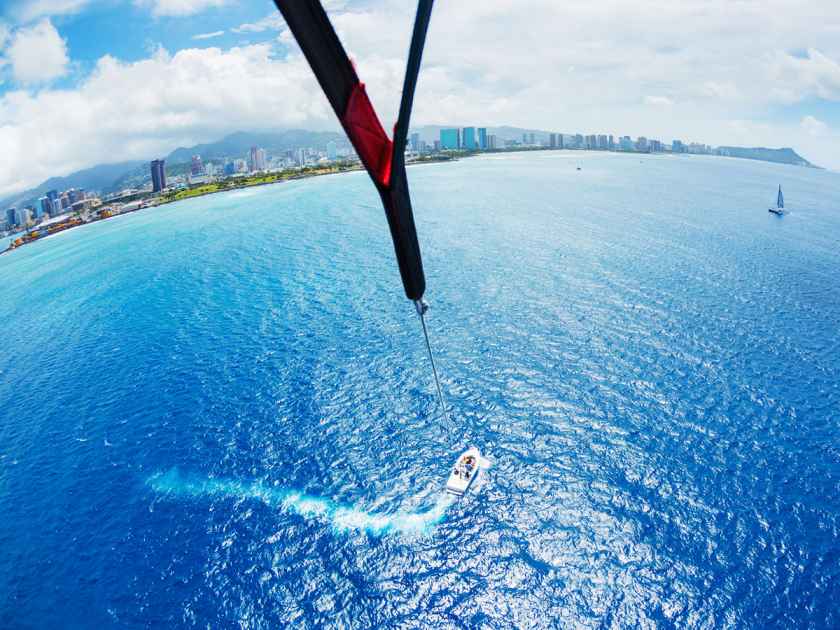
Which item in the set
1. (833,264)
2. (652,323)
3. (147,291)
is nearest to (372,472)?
(652,323)

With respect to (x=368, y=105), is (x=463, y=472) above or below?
below

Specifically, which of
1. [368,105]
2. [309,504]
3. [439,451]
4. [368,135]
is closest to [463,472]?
[439,451]

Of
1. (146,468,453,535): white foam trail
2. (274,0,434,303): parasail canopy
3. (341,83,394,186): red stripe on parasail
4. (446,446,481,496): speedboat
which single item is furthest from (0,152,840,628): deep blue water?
(341,83,394,186): red stripe on parasail

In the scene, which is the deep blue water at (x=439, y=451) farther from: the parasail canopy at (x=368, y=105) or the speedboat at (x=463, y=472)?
the parasail canopy at (x=368, y=105)

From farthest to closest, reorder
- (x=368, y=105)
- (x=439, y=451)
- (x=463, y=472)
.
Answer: (x=439, y=451) → (x=463, y=472) → (x=368, y=105)

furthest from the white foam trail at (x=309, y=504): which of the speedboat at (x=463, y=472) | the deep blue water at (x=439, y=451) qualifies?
the speedboat at (x=463, y=472)

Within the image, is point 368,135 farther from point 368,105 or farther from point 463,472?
point 463,472

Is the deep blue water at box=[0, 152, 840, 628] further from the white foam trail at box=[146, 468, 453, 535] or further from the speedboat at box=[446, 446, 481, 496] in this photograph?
the speedboat at box=[446, 446, 481, 496]

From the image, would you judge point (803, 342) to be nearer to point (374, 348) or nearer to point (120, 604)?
point (374, 348)
